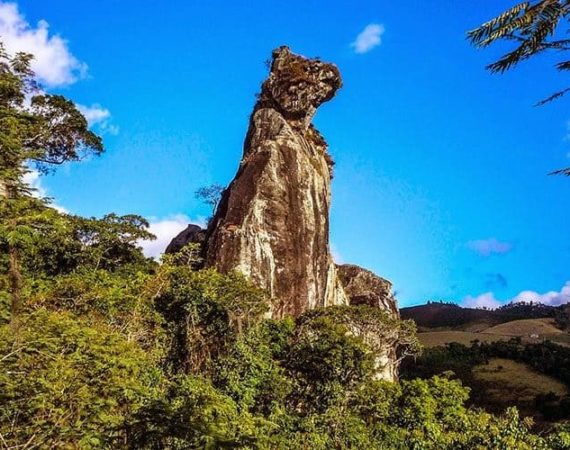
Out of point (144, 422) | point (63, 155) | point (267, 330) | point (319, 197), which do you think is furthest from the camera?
point (319, 197)

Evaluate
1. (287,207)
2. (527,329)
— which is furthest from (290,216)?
(527,329)

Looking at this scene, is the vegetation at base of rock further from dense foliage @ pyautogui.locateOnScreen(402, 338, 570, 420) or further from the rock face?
dense foliage @ pyautogui.locateOnScreen(402, 338, 570, 420)

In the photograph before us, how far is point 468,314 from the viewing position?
11425cm

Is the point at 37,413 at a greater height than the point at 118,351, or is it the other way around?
the point at 118,351

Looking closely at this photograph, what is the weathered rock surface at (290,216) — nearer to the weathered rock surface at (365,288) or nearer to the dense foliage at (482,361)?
the weathered rock surface at (365,288)

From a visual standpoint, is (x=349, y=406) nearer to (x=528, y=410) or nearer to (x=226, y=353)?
(x=226, y=353)

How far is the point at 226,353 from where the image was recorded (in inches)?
902

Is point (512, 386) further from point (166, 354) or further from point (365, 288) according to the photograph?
point (166, 354)

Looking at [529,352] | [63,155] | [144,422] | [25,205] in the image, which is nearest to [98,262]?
[63,155]

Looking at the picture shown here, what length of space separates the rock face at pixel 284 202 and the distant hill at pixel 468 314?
72075mm

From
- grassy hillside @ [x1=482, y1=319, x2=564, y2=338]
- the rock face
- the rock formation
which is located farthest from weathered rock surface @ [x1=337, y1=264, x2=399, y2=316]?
grassy hillside @ [x1=482, y1=319, x2=564, y2=338]

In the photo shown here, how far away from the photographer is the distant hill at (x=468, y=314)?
10388 cm

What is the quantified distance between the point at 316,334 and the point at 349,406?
3389 mm

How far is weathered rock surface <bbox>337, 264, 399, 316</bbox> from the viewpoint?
3934 cm
